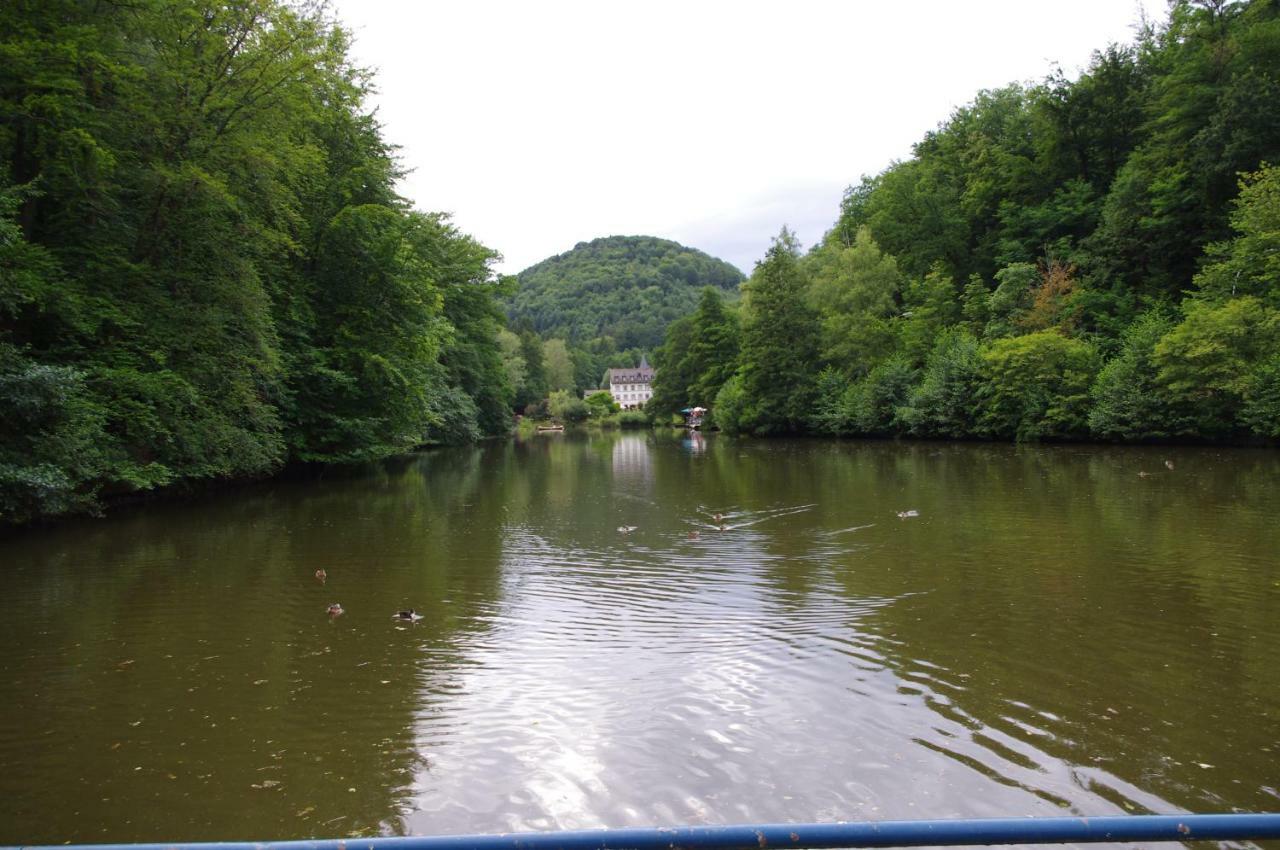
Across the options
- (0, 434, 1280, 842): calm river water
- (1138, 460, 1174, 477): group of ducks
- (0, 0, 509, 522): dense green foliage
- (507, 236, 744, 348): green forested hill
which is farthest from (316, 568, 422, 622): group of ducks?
(507, 236, 744, 348): green forested hill

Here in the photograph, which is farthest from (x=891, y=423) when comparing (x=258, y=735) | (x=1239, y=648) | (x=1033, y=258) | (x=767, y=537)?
(x=258, y=735)

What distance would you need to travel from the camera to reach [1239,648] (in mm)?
7047

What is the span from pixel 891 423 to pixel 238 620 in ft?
128

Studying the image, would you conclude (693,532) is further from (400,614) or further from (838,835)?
(838,835)

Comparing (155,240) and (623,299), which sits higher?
(623,299)

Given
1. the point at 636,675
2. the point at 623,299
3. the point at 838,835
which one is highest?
the point at 623,299

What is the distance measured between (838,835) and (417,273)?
90.1 feet

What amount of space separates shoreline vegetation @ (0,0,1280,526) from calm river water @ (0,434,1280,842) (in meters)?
4.16

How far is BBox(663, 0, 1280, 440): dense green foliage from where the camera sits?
2995 centimetres

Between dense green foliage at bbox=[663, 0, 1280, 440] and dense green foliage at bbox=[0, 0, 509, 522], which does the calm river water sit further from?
dense green foliage at bbox=[663, 0, 1280, 440]

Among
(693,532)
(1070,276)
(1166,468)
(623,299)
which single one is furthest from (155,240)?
(623,299)

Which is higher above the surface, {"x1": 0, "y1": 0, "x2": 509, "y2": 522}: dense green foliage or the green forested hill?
the green forested hill

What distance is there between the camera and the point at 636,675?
682 centimetres

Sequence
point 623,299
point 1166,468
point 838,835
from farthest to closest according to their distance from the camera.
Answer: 1. point 623,299
2. point 1166,468
3. point 838,835
